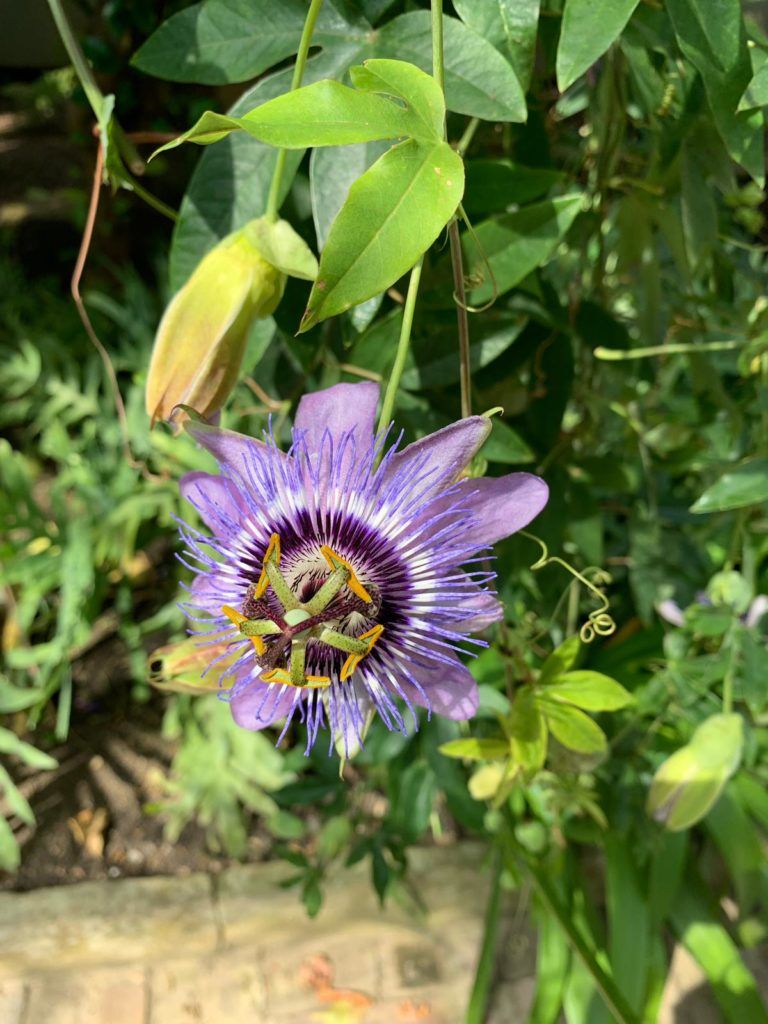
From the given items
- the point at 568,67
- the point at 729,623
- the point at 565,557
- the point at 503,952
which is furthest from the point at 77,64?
the point at 503,952

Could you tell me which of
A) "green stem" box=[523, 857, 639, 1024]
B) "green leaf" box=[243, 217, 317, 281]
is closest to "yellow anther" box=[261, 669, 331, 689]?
"green leaf" box=[243, 217, 317, 281]

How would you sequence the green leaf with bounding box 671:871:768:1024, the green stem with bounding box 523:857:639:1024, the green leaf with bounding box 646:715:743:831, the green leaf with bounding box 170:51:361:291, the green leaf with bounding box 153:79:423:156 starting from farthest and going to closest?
the green leaf with bounding box 671:871:768:1024 → the green stem with bounding box 523:857:639:1024 → the green leaf with bounding box 646:715:743:831 → the green leaf with bounding box 170:51:361:291 → the green leaf with bounding box 153:79:423:156

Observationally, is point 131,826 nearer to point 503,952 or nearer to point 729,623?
point 503,952

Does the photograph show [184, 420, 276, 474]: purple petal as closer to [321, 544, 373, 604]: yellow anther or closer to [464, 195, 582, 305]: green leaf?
[321, 544, 373, 604]: yellow anther

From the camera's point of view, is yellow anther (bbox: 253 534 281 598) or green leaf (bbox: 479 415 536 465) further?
green leaf (bbox: 479 415 536 465)

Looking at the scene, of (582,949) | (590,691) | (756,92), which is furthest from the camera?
(582,949)

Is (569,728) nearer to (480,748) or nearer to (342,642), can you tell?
(480,748)

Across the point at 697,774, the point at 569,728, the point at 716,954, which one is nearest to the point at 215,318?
the point at 569,728
